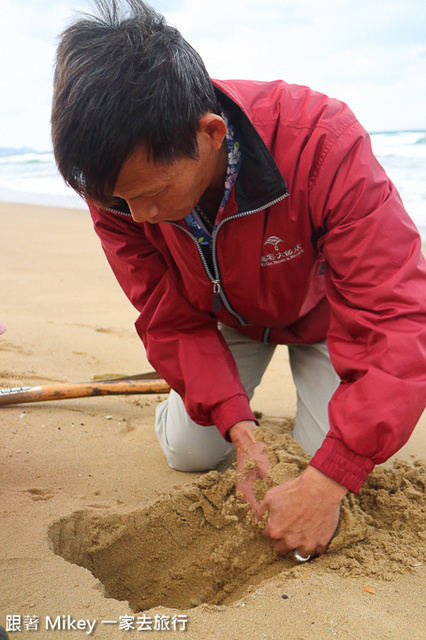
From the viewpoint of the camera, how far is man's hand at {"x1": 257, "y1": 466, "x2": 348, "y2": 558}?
151cm

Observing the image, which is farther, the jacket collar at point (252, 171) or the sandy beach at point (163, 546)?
the jacket collar at point (252, 171)

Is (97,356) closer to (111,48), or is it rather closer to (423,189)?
(111,48)

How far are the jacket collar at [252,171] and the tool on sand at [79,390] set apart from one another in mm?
1222

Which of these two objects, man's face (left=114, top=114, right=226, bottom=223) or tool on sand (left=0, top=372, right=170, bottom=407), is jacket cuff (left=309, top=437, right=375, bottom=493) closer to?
man's face (left=114, top=114, right=226, bottom=223)

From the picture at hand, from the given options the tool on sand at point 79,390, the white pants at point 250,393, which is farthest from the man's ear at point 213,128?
the tool on sand at point 79,390

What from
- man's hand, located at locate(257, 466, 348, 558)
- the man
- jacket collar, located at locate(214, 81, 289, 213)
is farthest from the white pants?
jacket collar, located at locate(214, 81, 289, 213)

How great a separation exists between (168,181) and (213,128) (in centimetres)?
18

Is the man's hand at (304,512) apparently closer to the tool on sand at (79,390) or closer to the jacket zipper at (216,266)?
the jacket zipper at (216,266)

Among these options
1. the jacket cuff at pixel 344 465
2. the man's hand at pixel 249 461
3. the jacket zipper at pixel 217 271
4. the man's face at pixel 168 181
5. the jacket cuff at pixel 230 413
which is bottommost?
the man's hand at pixel 249 461

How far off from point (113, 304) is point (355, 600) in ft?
11.1

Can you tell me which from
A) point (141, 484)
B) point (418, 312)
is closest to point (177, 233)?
point (418, 312)

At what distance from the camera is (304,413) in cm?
244

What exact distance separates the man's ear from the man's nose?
222 mm

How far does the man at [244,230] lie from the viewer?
1.29 meters
